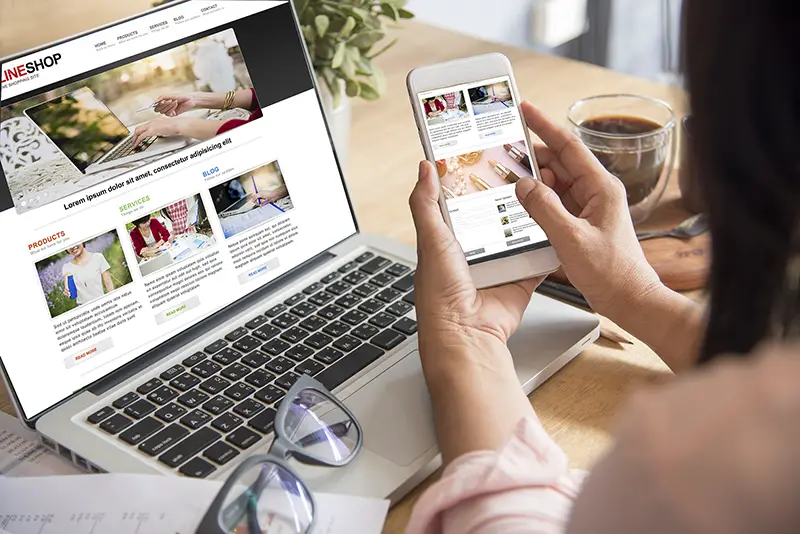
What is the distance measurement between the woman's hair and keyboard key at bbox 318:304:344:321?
0.52 m

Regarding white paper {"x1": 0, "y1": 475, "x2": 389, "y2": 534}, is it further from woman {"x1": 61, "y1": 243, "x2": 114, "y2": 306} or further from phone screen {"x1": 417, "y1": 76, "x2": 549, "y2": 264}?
phone screen {"x1": 417, "y1": 76, "x2": 549, "y2": 264}

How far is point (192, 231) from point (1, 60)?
0.74ft

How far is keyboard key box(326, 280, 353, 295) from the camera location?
91 centimetres

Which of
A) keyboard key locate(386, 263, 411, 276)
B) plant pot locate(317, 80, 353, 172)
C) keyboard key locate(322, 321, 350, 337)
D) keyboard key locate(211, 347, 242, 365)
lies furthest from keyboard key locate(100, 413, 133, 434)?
plant pot locate(317, 80, 353, 172)

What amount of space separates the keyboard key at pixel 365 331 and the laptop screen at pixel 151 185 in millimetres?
115

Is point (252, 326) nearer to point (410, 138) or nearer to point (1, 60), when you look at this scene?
point (1, 60)

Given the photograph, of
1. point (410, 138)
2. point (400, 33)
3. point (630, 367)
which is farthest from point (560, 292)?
point (400, 33)

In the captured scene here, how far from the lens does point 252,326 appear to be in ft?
2.84

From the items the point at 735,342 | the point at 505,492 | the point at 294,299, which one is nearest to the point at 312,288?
the point at 294,299

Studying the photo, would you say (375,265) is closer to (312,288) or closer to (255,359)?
(312,288)

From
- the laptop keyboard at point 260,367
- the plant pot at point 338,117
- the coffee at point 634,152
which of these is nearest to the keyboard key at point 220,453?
the laptop keyboard at point 260,367

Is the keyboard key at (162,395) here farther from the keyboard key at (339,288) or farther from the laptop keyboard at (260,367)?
the keyboard key at (339,288)

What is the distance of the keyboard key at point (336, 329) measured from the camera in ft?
2.79

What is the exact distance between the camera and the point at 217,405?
76 cm
